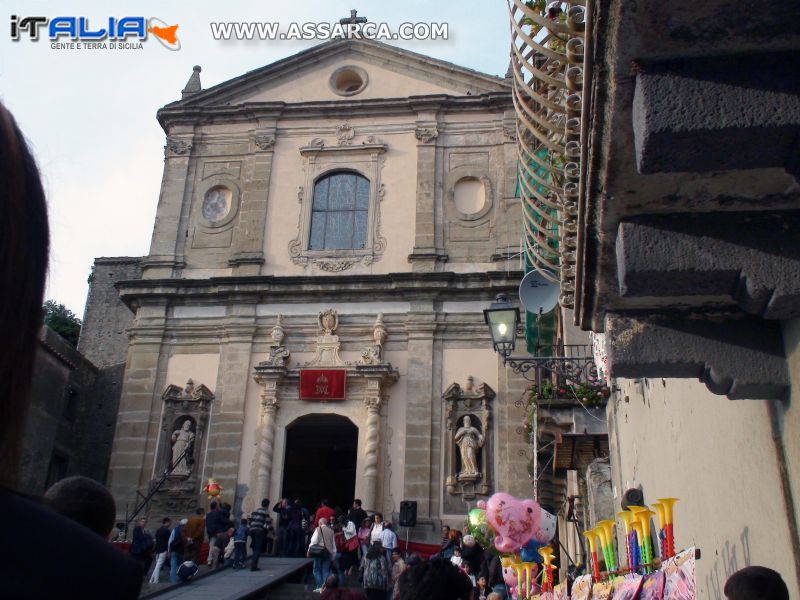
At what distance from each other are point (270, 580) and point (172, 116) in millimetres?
15577

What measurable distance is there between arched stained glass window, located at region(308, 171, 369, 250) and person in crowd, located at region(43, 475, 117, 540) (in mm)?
18580

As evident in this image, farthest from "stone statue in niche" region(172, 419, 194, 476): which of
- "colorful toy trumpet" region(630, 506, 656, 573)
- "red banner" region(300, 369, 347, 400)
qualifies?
"colorful toy trumpet" region(630, 506, 656, 573)

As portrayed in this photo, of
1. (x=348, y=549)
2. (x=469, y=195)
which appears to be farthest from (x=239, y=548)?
(x=469, y=195)

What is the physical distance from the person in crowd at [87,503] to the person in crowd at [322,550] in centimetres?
1078

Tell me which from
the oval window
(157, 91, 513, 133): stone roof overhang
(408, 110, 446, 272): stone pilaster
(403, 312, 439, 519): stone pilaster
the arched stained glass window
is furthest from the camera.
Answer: (157, 91, 513, 133): stone roof overhang

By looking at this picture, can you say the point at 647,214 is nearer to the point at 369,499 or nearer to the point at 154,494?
the point at 369,499

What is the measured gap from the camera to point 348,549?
47.1 feet

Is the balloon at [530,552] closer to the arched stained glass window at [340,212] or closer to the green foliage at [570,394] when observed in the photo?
the green foliage at [570,394]

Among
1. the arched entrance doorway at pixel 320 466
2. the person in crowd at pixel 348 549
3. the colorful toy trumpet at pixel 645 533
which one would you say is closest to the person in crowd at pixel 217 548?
the person in crowd at pixel 348 549

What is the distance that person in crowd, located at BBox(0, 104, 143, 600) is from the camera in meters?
0.97

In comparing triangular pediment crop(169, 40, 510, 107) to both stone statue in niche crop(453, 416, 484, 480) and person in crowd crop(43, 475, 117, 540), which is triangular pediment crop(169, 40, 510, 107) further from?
person in crowd crop(43, 475, 117, 540)

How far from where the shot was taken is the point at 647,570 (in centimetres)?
428

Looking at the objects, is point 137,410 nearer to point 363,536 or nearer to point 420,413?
point 420,413

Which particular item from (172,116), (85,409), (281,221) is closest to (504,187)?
(281,221)
